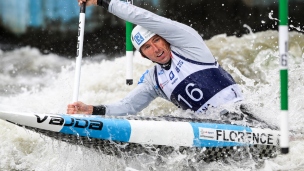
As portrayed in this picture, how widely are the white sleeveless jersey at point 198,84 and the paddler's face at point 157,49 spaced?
7 centimetres

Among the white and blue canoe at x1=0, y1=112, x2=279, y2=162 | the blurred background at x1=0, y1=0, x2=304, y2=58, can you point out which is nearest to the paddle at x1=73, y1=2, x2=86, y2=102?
the white and blue canoe at x1=0, y1=112, x2=279, y2=162

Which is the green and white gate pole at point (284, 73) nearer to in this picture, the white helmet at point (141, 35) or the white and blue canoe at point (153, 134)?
the white and blue canoe at point (153, 134)

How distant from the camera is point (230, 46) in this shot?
8773 millimetres

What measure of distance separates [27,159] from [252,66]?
14.5ft

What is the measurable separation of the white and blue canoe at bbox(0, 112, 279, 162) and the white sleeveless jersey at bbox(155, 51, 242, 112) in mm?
273

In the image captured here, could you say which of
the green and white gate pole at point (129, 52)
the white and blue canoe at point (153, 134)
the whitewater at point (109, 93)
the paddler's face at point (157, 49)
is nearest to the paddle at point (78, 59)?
the whitewater at point (109, 93)

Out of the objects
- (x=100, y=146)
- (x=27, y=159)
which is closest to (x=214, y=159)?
(x=100, y=146)

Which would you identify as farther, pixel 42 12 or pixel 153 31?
pixel 42 12

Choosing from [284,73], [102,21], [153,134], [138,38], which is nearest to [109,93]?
[102,21]

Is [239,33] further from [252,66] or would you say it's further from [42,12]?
[42,12]

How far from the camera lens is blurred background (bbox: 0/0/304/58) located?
28.8 ft

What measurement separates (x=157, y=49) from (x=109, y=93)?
3345 mm

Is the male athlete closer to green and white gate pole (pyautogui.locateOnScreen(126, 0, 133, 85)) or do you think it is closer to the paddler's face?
the paddler's face

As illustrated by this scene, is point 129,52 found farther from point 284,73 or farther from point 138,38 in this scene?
point 284,73
